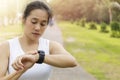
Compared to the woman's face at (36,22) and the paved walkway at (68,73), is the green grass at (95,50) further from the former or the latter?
the woman's face at (36,22)

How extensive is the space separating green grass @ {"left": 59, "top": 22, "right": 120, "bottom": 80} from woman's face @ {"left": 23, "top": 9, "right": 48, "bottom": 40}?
6.24 ft

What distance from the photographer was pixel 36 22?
1.22 m

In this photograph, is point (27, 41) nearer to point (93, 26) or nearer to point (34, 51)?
point (34, 51)

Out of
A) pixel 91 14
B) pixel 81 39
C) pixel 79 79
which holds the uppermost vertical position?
pixel 91 14

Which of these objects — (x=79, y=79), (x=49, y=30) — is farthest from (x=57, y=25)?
(x=79, y=79)

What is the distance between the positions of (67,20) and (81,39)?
9.1 inches

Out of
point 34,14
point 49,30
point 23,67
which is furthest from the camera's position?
point 49,30

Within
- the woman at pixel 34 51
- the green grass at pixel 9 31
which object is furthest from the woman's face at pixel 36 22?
the green grass at pixel 9 31

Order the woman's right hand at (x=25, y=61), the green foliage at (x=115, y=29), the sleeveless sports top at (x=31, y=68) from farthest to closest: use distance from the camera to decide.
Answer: the green foliage at (x=115, y=29) → the sleeveless sports top at (x=31, y=68) → the woman's right hand at (x=25, y=61)

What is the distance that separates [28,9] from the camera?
4.08 feet

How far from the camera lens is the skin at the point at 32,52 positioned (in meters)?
1.13

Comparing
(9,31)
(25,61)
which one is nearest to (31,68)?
(25,61)

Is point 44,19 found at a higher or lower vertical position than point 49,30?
higher

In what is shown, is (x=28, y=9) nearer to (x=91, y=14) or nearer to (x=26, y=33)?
(x=26, y=33)
